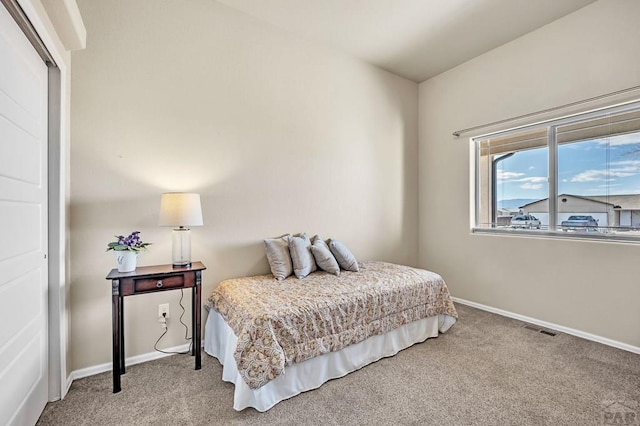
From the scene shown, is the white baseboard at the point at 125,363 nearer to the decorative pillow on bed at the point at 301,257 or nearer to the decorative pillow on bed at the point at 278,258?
the decorative pillow on bed at the point at 278,258

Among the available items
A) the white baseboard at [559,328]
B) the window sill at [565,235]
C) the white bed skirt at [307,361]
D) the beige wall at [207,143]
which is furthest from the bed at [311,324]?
the window sill at [565,235]

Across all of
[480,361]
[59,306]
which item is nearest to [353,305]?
[480,361]

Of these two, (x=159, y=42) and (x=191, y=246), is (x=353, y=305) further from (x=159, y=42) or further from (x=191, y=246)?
(x=159, y=42)

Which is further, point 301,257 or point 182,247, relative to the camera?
point 301,257

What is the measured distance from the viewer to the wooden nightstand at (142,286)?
191 cm

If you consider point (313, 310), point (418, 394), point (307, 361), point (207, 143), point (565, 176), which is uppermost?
point (207, 143)

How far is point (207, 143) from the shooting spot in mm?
2598

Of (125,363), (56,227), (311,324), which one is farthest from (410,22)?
(125,363)

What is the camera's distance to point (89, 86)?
84.0 inches

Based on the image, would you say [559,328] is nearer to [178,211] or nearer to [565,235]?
[565,235]

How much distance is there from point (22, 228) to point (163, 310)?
1165 mm

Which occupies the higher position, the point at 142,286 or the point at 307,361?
the point at 142,286

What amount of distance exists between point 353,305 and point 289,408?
0.77 metres

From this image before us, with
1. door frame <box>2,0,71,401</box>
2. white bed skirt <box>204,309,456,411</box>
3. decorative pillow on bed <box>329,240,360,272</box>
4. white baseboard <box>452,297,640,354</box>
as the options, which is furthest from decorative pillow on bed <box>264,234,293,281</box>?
white baseboard <box>452,297,640,354</box>
